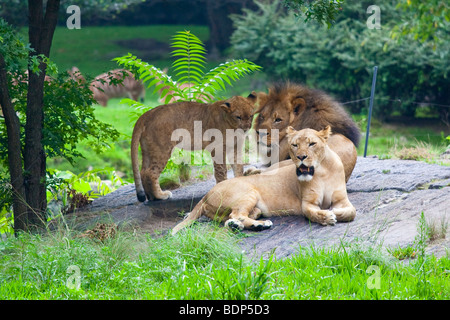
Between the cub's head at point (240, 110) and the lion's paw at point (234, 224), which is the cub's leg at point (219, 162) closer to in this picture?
the cub's head at point (240, 110)

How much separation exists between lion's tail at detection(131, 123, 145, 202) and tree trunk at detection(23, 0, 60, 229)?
1.04m

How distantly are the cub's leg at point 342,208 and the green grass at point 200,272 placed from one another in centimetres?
67

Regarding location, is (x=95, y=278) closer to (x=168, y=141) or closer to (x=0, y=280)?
(x=0, y=280)

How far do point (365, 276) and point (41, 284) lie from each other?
2.57 metres

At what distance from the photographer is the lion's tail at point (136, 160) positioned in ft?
24.5

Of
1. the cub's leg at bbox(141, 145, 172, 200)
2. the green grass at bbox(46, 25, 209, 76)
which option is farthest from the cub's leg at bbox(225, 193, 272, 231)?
the green grass at bbox(46, 25, 209, 76)

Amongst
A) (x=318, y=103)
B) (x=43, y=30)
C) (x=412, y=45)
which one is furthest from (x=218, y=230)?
(x=412, y=45)

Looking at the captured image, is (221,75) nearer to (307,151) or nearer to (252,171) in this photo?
(252,171)

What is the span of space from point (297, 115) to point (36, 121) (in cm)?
299

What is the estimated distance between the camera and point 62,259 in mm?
5254

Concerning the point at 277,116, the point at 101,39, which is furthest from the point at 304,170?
the point at 101,39

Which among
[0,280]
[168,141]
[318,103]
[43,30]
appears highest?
[43,30]

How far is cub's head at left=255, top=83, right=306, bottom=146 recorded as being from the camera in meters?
7.32

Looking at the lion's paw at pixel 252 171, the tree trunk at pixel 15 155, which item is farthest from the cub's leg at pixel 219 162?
the tree trunk at pixel 15 155
